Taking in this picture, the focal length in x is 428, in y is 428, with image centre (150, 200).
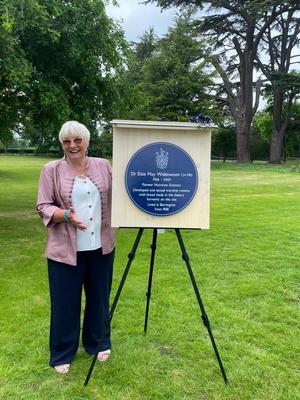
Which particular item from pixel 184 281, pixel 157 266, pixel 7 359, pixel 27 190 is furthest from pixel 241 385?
pixel 27 190

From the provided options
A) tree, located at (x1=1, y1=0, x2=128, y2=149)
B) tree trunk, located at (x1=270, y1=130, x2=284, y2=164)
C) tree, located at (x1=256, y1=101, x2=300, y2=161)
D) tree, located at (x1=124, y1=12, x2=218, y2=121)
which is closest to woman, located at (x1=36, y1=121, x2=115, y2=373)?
tree, located at (x1=1, y1=0, x2=128, y2=149)

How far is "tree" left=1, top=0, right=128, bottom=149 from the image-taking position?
20.8 ft

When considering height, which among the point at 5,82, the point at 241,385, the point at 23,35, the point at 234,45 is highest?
the point at 234,45

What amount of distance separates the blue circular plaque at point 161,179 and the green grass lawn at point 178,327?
1.30 metres

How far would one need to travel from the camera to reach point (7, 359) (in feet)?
11.3

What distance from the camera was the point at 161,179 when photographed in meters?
2.94

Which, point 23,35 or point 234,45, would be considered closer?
point 23,35

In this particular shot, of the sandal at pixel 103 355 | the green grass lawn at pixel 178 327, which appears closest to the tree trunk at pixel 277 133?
the green grass lawn at pixel 178 327

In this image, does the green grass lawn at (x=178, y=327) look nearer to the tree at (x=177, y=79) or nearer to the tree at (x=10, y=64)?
the tree at (x=10, y=64)

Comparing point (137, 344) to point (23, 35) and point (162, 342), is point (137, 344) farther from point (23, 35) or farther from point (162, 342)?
point (23, 35)

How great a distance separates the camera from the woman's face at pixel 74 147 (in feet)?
9.62

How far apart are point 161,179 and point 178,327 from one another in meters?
1.75

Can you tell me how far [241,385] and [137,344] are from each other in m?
0.99

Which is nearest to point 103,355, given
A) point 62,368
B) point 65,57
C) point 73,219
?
point 62,368
